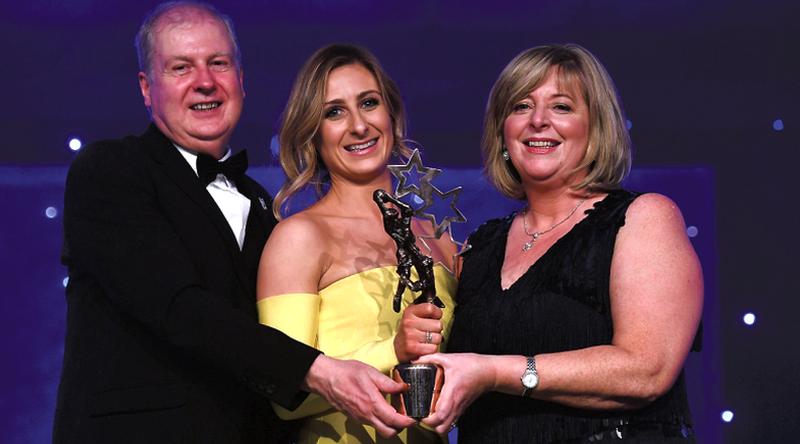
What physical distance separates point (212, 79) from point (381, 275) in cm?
64

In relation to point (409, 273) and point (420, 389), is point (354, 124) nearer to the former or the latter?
point (409, 273)

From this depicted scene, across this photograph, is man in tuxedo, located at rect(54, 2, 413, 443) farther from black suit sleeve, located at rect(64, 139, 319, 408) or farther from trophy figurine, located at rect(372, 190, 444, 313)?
trophy figurine, located at rect(372, 190, 444, 313)

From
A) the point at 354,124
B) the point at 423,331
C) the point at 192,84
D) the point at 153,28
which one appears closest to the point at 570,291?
the point at 423,331

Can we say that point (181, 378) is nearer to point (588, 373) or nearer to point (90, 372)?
point (90, 372)

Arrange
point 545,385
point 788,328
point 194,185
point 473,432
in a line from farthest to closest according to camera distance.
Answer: point 788,328, point 194,185, point 473,432, point 545,385

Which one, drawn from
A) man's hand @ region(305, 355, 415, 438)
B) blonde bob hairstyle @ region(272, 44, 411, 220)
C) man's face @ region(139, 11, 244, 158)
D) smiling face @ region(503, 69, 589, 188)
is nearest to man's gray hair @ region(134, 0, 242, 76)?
man's face @ region(139, 11, 244, 158)

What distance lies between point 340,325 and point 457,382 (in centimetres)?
47

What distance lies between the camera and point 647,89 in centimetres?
402

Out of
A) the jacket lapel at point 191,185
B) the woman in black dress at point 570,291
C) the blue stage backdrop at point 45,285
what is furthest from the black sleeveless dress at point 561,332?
the blue stage backdrop at point 45,285

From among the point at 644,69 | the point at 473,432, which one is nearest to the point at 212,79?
the point at 473,432

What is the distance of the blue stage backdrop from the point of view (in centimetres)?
392

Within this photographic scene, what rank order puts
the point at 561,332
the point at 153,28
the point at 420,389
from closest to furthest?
1. the point at 420,389
2. the point at 561,332
3. the point at 153,28

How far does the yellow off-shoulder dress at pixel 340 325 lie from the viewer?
262 cm

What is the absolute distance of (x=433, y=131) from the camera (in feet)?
13.3
